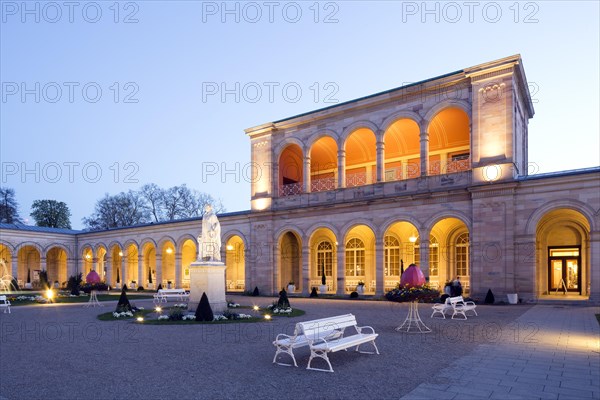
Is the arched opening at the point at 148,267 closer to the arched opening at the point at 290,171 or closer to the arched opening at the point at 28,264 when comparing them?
the arched opening at the point at 28,264

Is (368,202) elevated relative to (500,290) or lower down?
elevated

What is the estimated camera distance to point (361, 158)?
31375 mm

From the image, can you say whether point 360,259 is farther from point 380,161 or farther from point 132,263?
point 132,263

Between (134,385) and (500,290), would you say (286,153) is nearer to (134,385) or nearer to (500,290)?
(500,290)

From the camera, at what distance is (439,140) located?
28.1 m

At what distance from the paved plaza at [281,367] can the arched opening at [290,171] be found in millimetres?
17756

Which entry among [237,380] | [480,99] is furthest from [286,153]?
[237,380]

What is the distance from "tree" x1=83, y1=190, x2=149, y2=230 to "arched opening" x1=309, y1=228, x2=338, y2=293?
40.1 metres

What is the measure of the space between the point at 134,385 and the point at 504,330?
32.9ft

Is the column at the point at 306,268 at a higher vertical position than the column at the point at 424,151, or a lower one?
lower

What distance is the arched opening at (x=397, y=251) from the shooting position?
26.7 m

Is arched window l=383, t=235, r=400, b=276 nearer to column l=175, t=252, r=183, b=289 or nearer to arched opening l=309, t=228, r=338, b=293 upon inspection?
arched opening l=309, t=228, r=338, b=293

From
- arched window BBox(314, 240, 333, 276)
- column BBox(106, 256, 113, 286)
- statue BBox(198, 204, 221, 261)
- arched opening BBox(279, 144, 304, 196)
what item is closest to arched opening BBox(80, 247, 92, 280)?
column BBox(106, 256, 113, 286)

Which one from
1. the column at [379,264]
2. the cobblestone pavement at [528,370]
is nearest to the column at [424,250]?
the column at [379,264]
